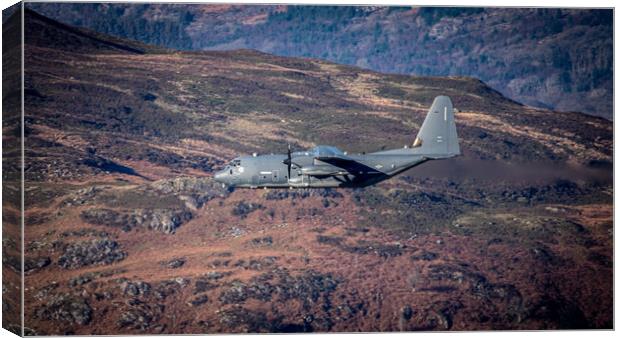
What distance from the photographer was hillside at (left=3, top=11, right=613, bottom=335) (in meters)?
119

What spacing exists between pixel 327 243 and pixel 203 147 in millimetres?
29851

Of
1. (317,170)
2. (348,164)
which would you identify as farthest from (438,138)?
(317,170)

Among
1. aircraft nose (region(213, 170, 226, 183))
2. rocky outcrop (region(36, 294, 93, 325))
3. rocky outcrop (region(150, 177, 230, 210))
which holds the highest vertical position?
aircraft nose (region(213, 170, 226, 183))

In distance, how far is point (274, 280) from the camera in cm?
12081

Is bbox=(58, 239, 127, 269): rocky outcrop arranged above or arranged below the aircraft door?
below

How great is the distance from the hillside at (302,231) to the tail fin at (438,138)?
113 ft

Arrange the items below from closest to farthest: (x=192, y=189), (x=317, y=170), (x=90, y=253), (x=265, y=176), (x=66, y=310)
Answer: (x=317, y=170), (x=265, y=176), (x=66, y=310), (x=90, y=253), (x=192, y=189)

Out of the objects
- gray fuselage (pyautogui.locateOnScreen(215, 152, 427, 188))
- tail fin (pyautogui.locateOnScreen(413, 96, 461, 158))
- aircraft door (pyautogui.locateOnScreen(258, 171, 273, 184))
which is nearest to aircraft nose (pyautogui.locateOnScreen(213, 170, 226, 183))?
gray fuselage (pyautogui.locateOnScreen(215, 152, 427, 188))

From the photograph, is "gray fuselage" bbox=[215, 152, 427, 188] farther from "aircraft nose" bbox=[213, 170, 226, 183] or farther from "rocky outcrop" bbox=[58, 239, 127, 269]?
"rocky outcrop" bbox=[58, 239, 127, 269]

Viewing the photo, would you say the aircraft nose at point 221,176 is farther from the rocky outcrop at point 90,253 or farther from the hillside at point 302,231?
the rocky outcrop at point 90,253

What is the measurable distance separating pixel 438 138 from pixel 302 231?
53557 millimetres

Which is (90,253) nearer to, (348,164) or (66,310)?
(66,310)

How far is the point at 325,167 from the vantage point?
72.9 metres

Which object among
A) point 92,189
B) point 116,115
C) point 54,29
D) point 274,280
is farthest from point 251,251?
point 54,29
